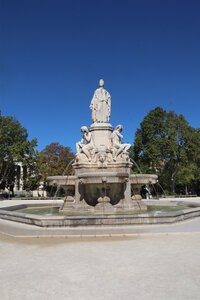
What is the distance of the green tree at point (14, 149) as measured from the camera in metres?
40.7

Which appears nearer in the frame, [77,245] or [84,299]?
[84,299]

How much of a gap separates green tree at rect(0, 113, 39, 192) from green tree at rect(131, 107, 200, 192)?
56.5 ft

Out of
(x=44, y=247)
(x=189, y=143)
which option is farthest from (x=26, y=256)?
(x=189, y=143)

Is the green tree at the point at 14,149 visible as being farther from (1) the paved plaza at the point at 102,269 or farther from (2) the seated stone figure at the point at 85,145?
(1) the paved plaza at the point at 102,269

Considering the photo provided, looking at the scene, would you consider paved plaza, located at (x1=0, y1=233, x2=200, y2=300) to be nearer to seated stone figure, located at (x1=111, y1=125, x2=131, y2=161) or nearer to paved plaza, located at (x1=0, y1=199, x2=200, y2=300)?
paved plaza, located at (x1=0, y1=199, x2=200, y2=300)

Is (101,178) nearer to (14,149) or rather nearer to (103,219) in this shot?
→ (103,219)

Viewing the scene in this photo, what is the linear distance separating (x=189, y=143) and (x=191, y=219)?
30952 millimetres

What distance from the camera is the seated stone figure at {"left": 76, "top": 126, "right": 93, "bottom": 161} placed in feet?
44.1

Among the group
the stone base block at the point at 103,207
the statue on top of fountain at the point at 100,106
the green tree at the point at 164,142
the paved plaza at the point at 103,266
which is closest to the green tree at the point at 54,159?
the green tree at the point at 164,142

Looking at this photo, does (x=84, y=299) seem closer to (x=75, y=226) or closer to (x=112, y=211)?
(x=75, y=226)

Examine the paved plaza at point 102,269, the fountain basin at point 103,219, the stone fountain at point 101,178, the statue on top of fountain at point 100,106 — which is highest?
Result: the statue on top of fountain at point 100,106

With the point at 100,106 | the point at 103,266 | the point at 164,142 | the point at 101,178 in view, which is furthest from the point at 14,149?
the point at 103,266

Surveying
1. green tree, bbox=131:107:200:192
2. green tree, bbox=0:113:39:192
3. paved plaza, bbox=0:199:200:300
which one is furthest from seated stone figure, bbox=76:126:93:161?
green tree, bbox=0:113:39:192

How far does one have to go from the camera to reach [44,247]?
679 centimetres
